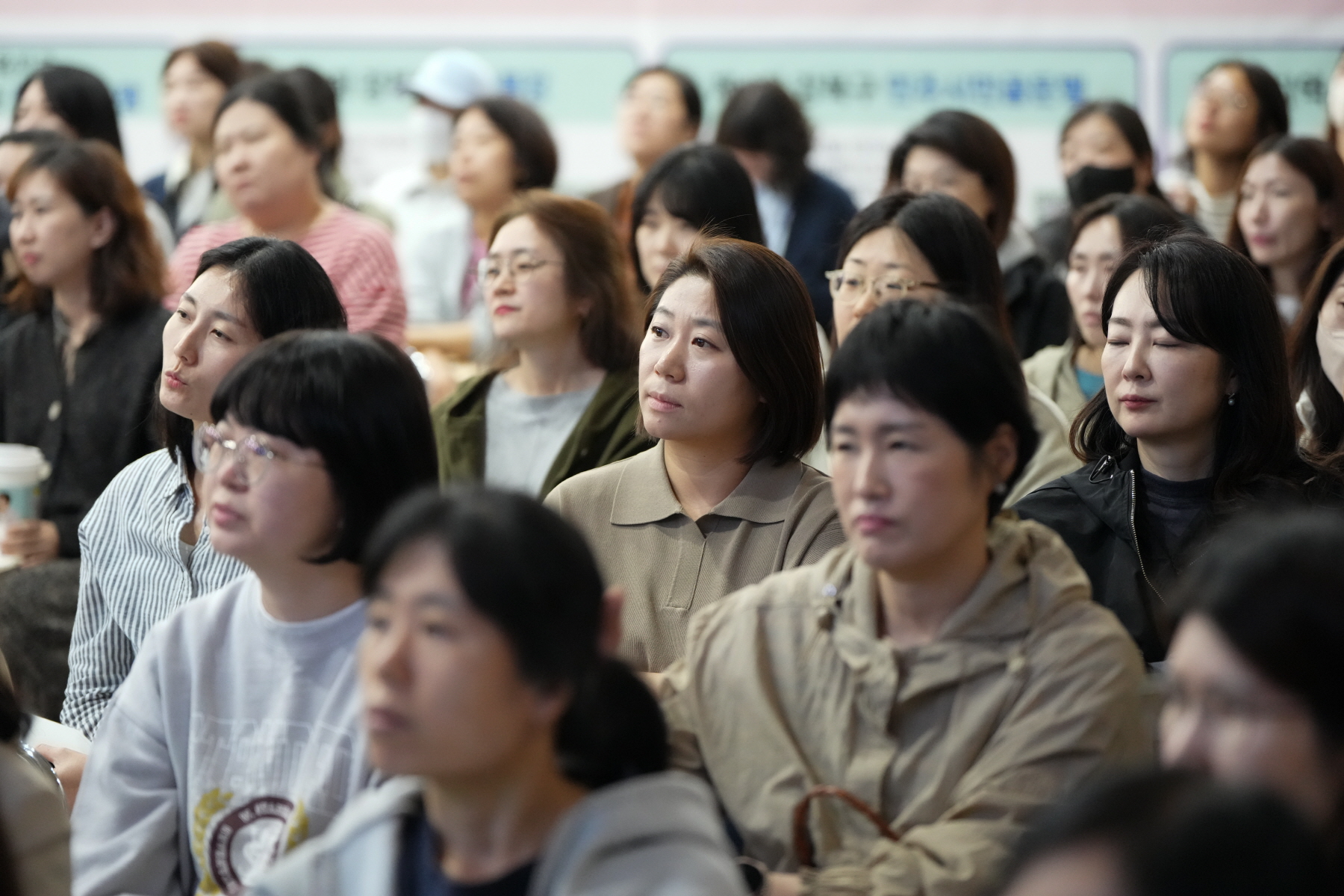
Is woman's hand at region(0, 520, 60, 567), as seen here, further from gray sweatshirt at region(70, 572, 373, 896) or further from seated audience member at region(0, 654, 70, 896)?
seated audience member at region(0, 654, 70, 896)

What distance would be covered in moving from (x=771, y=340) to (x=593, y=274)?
0.90 meters

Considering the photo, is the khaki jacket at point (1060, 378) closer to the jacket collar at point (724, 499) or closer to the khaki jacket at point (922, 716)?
the jacket collar at point (724, 499)

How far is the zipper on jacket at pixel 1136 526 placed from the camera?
2.12 m

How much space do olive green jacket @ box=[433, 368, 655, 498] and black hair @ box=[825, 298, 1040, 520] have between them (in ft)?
3.54

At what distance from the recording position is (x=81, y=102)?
173 inches

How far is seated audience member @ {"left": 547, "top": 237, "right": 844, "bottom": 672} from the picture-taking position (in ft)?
7.12

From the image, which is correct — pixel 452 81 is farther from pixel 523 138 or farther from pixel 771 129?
pixel 771 129

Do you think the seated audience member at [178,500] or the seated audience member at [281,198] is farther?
the seated audience member at [281,198]

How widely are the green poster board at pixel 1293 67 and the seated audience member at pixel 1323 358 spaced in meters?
2.58

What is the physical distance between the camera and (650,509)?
223 cm

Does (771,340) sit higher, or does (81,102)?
(81,102)

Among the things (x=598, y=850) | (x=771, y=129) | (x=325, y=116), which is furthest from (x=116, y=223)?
(x=598, y=850)

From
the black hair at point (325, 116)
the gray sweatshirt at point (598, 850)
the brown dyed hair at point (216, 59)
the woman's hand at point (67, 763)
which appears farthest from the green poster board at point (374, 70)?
the gray sweatshirt at point (598, 850)

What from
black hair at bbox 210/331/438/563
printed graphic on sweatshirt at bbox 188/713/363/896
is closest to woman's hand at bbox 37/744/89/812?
printed graphic on sweatshirt at bbox 188/713/363/896
